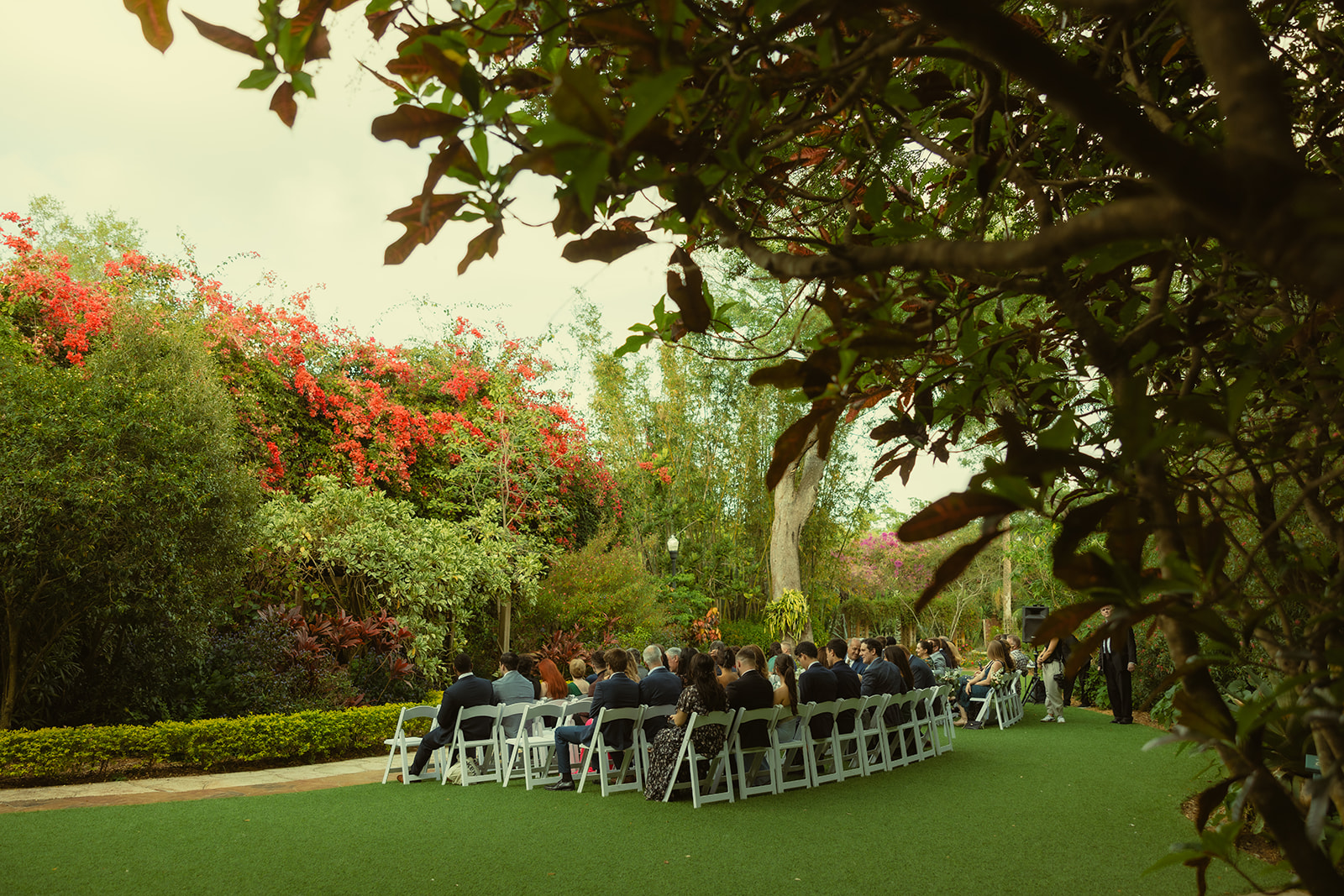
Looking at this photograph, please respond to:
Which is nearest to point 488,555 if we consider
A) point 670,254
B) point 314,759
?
point 314,759

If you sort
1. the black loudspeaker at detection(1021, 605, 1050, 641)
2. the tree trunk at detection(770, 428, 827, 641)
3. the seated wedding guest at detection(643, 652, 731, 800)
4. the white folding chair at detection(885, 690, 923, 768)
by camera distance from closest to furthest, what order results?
the seated wedding guest at detection(643, 652, 731, 800)
the white folding chair at detection(885, 690, 923, 768)
the black loudspeaker at detection(1021, 605, 1050, 641)
the tree trunk at detection(770, 428, 827, 641)

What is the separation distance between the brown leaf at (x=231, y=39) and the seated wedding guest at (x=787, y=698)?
5.91 meters

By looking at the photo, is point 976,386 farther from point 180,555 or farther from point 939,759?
point 180,555

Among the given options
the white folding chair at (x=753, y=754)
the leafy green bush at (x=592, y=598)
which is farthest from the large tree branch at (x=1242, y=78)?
the leafy green bush at (x=592, y=598)

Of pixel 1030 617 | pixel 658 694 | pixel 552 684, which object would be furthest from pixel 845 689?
pixel 1030 617

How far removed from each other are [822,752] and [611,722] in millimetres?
1820

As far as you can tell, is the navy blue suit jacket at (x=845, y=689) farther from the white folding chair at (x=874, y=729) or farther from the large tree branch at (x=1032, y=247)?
the large tree branch at (x=1032, y=247)

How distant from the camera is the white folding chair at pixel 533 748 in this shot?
6785mm

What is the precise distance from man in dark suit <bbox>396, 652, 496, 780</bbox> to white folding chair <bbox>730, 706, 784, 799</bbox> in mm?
2178

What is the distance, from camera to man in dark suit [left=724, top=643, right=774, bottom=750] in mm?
6082

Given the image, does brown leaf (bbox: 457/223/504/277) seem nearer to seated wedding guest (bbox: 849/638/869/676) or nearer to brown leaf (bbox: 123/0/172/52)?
brown leaf (bbox: 123/0/172/52)

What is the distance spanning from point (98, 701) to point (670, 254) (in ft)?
30.0

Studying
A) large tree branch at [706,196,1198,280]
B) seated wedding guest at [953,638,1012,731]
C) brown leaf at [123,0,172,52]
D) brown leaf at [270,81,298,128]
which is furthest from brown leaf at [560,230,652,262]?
seated wedding guest at [953,638,1012,731]

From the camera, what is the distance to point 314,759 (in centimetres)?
837
